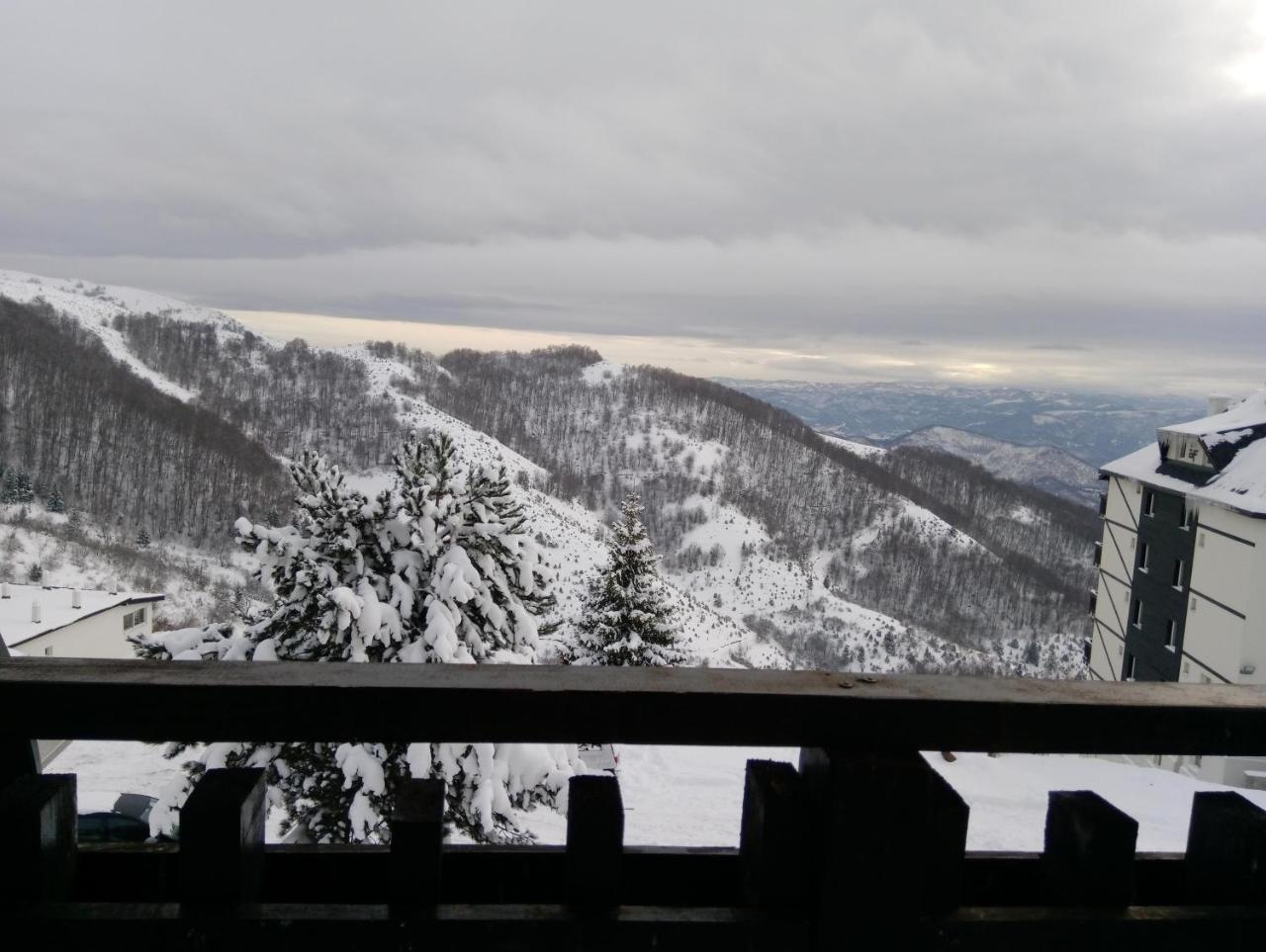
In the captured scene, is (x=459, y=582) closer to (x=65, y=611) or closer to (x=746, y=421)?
(x=65, y=611)

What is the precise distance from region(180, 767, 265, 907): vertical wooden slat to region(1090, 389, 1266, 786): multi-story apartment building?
18981 millimetres

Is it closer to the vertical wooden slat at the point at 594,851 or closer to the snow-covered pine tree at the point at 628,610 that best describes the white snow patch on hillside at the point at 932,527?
the snow-covered pine tree at the point at 628,610

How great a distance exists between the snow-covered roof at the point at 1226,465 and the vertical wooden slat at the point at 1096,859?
22.1 meters

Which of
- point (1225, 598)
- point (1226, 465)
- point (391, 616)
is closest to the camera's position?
point (391, 616)

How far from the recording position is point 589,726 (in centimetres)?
119

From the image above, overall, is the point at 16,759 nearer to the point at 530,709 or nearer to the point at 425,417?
the point at 530,709

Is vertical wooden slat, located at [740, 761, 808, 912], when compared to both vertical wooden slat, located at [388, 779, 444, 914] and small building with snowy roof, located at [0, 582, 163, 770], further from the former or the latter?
small building with snowy roof, located at [0, 582, 163, 770]

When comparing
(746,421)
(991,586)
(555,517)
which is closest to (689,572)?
(555,517)

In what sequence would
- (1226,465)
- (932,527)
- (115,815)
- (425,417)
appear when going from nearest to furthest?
(115,815)
(1226,465)
(932,527)
(425,417)

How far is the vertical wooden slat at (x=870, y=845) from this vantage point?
1161 millimetres

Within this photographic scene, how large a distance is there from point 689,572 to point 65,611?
82.1 metres

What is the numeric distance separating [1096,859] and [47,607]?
96.4 feet

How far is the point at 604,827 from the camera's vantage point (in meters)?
1.22

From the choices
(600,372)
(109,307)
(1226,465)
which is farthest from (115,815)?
(109,307)
